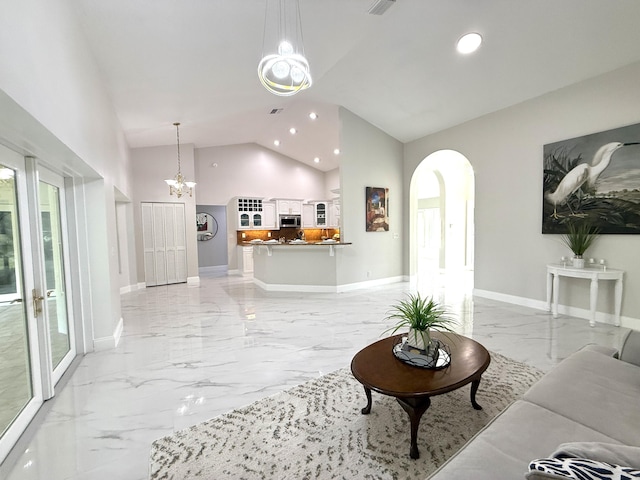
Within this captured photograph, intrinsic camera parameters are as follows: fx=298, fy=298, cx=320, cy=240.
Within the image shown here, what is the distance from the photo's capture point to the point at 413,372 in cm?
190

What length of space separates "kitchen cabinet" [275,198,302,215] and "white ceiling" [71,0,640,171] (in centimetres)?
360

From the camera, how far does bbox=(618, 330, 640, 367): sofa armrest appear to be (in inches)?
75.2

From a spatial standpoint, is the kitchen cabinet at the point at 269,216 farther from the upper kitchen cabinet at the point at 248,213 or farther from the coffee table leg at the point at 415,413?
the coffee table leg at the point at 415,413

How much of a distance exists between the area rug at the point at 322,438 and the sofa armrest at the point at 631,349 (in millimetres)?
748

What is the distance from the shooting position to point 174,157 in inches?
296

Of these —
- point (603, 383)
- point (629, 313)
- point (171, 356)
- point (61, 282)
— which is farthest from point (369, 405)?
point (629, 313)

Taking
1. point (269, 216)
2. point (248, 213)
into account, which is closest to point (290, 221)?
point (269, 216)

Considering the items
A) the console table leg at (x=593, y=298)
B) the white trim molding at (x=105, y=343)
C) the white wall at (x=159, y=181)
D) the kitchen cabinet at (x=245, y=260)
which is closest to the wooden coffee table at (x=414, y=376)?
the console table leg at (x=593, y=298)

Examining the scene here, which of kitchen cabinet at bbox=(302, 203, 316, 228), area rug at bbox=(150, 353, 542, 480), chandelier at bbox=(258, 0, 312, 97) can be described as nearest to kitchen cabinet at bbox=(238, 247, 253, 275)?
kitchen cabinet at bbox=(302, 203, 316, 228)

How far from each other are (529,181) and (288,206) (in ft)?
21.2

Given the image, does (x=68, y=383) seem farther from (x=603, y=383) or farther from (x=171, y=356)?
(x=603, y=383)

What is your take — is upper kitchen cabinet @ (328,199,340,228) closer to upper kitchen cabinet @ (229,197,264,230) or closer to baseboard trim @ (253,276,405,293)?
upper kitchen cabinet @ (229,197,264,230)

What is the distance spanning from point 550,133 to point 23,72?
228 inches

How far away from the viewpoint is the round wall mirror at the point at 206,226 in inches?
386
